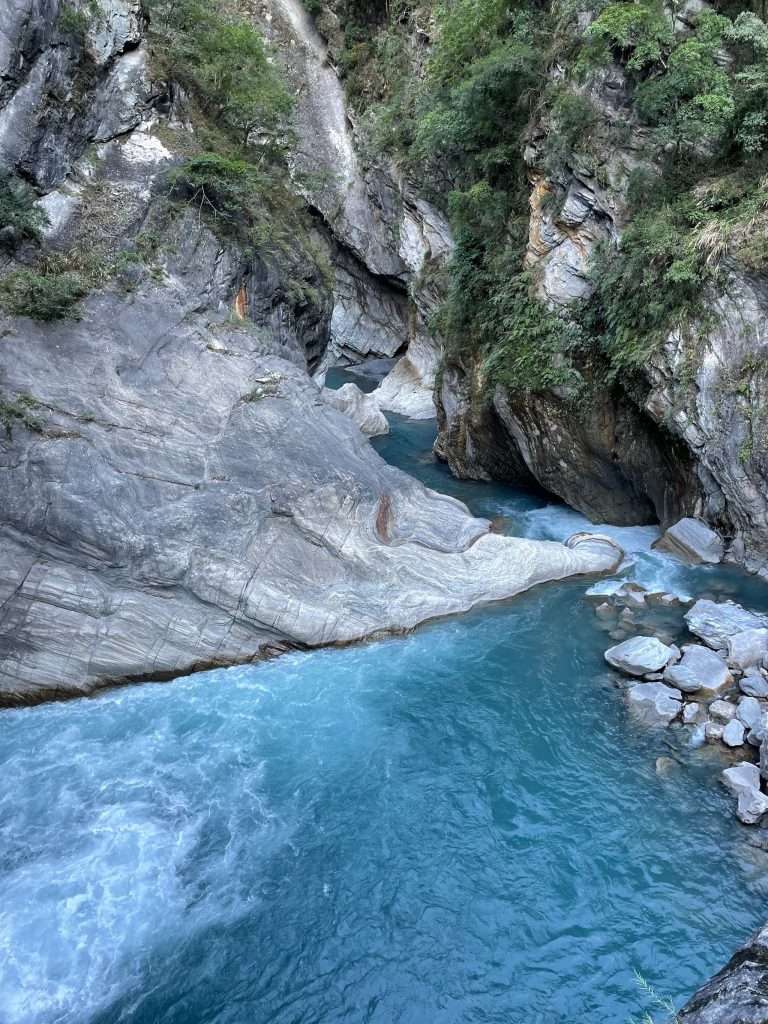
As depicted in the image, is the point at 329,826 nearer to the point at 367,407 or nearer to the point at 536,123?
the point at 536,123

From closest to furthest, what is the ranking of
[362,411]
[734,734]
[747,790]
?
[747,790] → [734,734] → [362,411]

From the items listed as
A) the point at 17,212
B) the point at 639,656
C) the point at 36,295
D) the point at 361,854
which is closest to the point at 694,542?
the point at 639,656

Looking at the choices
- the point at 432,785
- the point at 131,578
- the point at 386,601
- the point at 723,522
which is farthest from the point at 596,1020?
the point at 723,522

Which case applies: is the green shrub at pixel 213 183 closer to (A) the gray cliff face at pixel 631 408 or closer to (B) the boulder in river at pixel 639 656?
(A) the gray cliff face at pixel 631 408

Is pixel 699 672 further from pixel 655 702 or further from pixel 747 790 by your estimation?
pixel 747 790

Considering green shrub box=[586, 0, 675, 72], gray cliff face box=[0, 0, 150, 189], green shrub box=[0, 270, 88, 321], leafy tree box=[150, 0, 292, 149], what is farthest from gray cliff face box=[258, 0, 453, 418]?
green shrub box=[0, 270, 88, 321]

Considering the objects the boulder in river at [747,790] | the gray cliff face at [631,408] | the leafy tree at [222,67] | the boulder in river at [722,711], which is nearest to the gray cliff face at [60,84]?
the leafy tree at [222,67]

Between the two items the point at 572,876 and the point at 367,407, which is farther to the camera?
the point at 367,407
